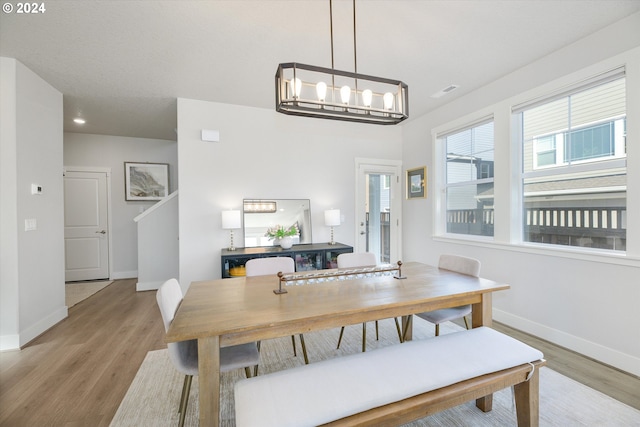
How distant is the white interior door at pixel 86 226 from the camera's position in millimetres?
5117

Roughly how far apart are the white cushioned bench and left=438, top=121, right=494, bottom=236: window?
2.26 meters

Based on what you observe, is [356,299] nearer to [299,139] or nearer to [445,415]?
[445,415]

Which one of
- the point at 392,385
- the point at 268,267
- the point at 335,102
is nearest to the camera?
the point at 392,385

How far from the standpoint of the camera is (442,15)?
212 centimetres

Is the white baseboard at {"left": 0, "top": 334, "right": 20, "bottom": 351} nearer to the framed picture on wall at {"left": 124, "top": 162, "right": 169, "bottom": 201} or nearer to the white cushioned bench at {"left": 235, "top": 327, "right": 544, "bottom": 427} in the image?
the white cushioned bench at {"left": 235, "top": 327, "right": 544, "bottom": 427}

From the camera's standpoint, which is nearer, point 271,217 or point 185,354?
point 185,354

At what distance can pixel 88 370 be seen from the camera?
2311mm

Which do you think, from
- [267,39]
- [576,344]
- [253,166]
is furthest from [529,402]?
[253,166]

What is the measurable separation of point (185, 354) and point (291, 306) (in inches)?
27.0

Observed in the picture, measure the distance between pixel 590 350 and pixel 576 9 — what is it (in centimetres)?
281

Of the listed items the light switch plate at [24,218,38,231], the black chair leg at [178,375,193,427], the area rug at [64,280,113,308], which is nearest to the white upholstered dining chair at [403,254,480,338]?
the black chair leg at [178,375,193,427]

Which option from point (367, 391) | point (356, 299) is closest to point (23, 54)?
point (356, 299)

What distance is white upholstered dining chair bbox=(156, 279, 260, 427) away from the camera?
4.81 ft

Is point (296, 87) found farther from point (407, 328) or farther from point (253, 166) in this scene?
point (253, 166)
